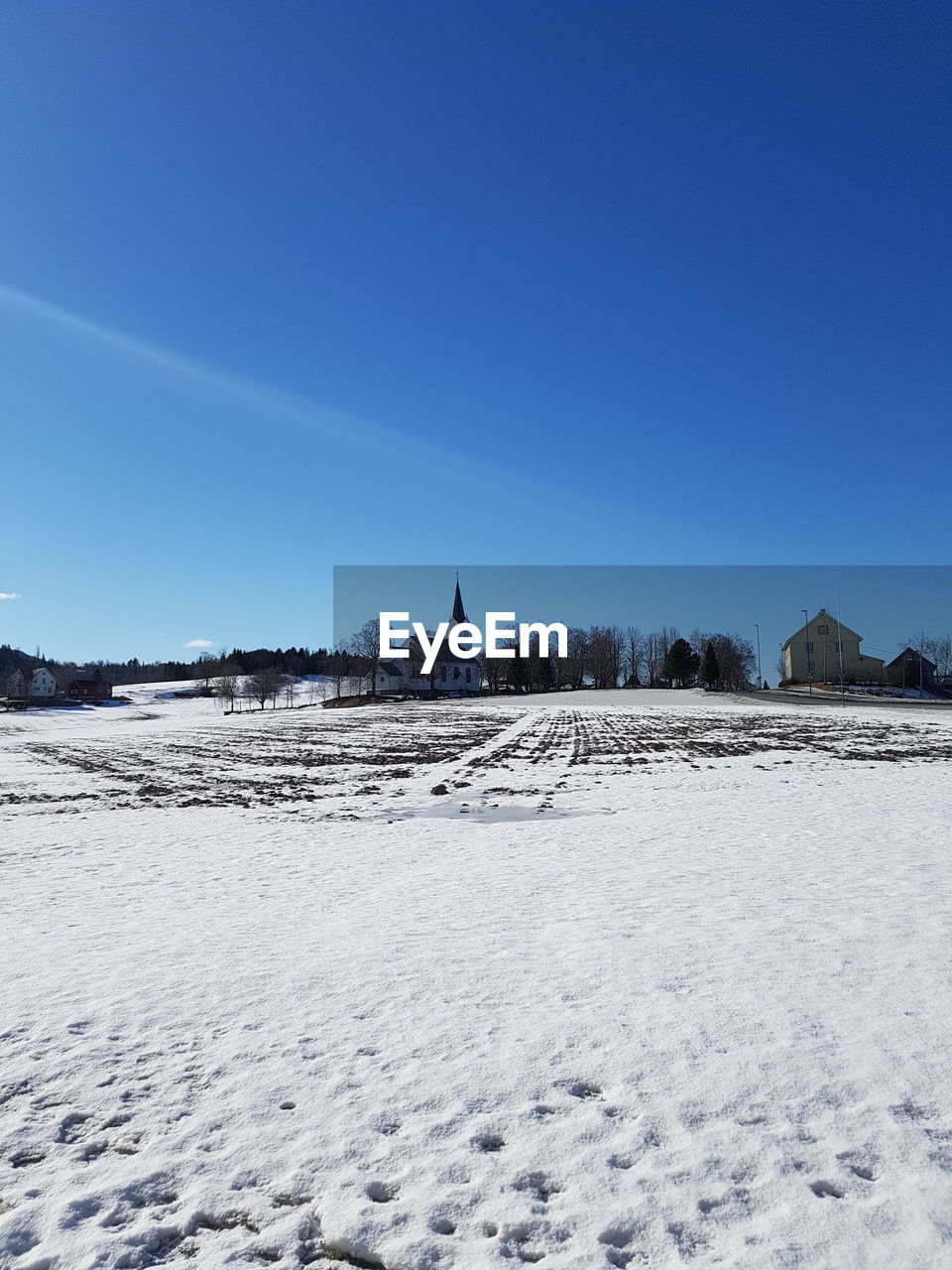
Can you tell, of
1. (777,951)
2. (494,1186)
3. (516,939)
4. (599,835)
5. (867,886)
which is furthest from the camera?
(599,835)

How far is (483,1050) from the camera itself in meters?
5.43

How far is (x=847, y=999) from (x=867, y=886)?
3937mm

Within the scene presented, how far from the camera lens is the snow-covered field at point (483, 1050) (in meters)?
3.76

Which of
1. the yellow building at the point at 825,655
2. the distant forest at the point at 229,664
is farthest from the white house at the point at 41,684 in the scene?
the yellow building at the point at 825,655

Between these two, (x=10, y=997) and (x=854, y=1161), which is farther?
(x=10, y=997)

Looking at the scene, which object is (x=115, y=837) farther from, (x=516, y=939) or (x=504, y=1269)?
(x=504, y=1269)

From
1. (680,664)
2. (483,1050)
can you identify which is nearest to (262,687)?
(680,664)

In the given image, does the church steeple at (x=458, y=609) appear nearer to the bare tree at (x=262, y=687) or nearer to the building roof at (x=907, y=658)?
the bare tree at (x=262, y=687)

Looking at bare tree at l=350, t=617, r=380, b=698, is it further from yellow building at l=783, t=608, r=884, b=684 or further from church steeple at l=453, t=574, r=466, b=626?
yellow building at l=783, t=608, r=884, b=684

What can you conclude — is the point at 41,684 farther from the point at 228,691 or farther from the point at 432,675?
the point at 432,675

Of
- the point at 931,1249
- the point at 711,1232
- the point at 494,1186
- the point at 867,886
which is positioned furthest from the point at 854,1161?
the point at 867,886

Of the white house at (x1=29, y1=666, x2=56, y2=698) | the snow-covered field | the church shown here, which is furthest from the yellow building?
the white house at (x1=29, y1=666, x2=56, y2=698)

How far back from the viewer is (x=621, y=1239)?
11.9ft

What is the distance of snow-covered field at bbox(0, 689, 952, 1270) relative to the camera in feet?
12.3
